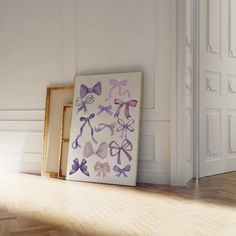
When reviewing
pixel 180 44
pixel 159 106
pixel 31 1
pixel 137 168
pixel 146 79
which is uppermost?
pixel 31 1

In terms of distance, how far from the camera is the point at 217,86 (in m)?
4.40

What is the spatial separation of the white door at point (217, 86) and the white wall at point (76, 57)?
2.26 ft

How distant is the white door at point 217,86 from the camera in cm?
422

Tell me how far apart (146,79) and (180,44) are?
0.54 m

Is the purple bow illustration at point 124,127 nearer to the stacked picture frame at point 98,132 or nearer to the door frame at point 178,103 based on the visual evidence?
the stacked picture frame at point 98,132

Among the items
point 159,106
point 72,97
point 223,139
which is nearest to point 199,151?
point 223,139

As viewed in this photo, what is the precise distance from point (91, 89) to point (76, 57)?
1.72 feet

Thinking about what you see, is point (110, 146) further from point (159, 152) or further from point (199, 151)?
point (199, 151)

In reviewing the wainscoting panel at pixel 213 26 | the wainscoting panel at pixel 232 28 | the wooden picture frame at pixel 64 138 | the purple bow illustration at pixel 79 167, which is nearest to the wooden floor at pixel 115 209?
the purple bow illustration at pixel 79 167

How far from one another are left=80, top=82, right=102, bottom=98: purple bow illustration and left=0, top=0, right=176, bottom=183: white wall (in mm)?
218

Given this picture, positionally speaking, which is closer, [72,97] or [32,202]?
[32,202]

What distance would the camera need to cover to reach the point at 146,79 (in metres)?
3.85

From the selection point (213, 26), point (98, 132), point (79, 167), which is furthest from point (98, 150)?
point (213, 26)

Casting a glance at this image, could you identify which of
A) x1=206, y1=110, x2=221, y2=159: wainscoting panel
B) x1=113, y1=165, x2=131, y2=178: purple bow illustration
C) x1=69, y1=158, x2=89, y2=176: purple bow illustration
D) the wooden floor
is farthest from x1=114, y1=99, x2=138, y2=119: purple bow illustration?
x1=206, y1=110, x2=221, y2=159: wainscoting panel
